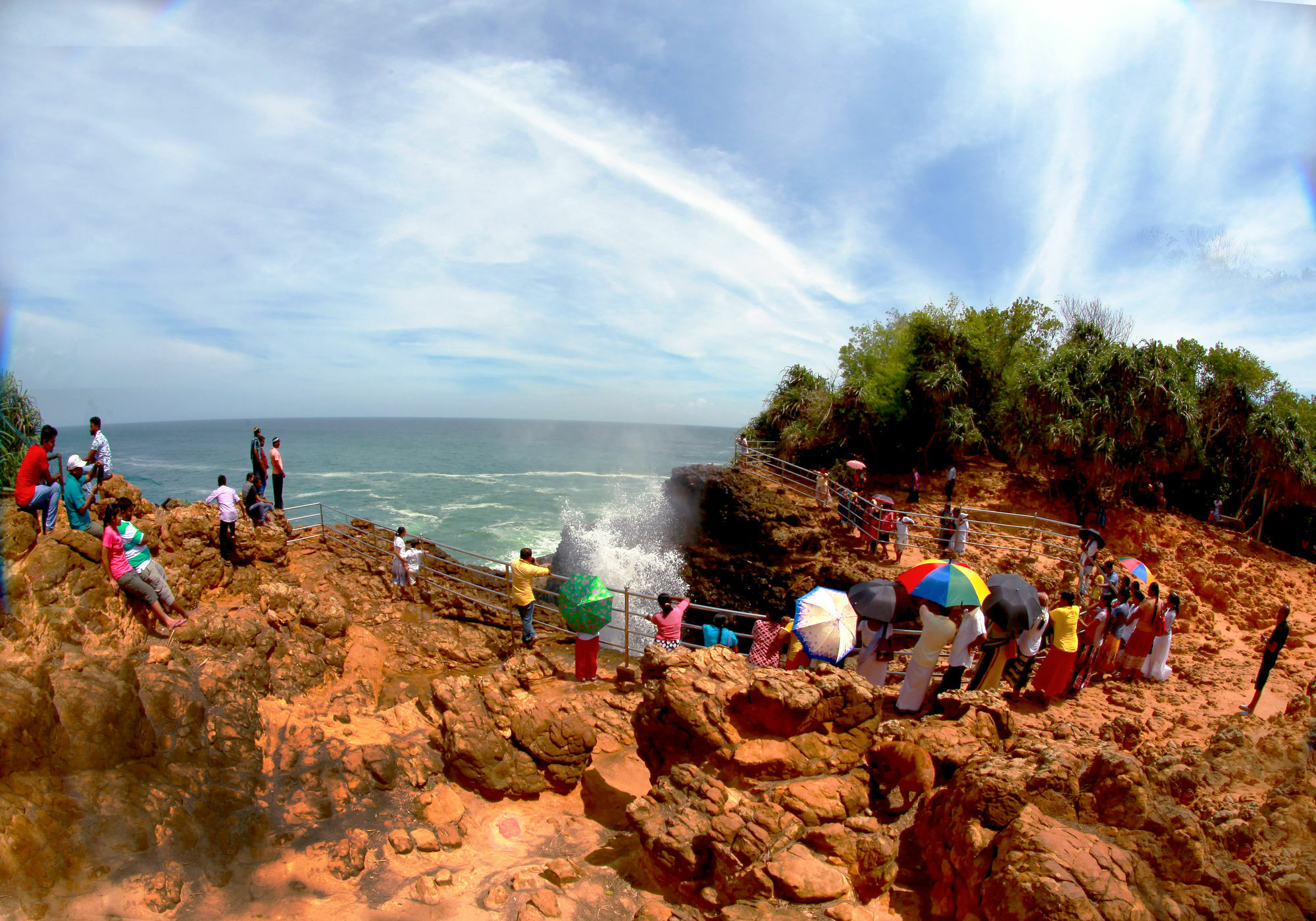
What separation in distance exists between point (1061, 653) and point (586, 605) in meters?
6.02

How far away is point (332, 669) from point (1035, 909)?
7215mm

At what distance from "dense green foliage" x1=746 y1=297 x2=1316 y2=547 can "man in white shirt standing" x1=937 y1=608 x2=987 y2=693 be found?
13.8 meters

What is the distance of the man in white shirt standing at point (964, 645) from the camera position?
20.8ft

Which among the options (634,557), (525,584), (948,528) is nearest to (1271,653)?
(948,528)

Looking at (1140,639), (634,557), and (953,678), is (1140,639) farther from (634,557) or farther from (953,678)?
(634,557)

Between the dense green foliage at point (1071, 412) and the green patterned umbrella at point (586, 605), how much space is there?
15994mm

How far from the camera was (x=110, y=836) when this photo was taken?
349 cm

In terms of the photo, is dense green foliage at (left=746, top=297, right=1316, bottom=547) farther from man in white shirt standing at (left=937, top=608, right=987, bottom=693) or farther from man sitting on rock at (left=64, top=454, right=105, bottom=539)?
man sitting on rock at (left=64, top=454, right=105, bottom=539)

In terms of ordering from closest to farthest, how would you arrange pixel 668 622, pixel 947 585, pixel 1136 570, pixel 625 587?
1. pixel 947 585
2. pixel 668 622
3. pixel 1136 570
4. pixel 625 587

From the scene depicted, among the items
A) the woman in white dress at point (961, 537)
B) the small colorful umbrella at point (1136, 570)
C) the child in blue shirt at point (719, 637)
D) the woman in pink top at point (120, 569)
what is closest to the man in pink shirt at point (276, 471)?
the woman in pink top at point (120, 569)

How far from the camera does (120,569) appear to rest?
602cm

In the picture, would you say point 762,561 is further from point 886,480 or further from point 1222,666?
point 1222,666

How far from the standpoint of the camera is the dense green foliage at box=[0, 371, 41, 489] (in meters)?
8.22

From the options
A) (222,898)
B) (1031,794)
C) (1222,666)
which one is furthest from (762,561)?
(222,898)
